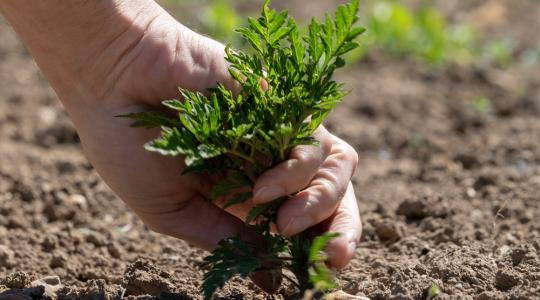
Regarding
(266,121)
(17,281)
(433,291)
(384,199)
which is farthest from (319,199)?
(384,199)

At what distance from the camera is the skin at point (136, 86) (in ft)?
9.10

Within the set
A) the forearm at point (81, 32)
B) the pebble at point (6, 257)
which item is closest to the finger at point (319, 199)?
the forearm at point (81, 32)

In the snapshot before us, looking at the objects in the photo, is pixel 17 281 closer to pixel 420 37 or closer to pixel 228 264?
pixel 228 264

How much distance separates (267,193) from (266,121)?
221mm

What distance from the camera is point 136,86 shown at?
2801 mm

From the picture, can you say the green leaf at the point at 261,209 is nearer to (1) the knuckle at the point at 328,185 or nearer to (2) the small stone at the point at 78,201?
(1) the knuckle at the point at 328,185

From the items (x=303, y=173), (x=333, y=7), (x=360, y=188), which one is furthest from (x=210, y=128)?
(x=333, y=7)

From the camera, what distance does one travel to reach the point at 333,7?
330 inches

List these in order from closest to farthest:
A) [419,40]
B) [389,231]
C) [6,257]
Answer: [6,257], [389,231], [419,40]

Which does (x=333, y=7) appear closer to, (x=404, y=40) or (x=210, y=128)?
(x=404, y=40)

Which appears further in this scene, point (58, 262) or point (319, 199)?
point (58, 262)

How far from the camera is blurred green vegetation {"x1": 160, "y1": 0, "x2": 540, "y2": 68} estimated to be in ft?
22.8

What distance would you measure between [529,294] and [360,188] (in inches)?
77.0

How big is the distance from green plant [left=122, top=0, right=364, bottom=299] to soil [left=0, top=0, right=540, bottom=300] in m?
0.34
